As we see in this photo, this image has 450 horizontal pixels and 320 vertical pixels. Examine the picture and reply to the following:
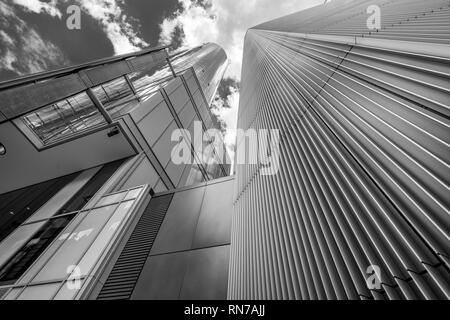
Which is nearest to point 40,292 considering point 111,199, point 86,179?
point 111,199

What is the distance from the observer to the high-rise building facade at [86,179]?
5.18 metres

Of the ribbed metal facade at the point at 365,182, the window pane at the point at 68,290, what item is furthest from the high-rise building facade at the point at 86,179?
the ribbed metal facade at the point at 365,182

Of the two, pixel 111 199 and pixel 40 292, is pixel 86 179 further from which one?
pixel 40 292

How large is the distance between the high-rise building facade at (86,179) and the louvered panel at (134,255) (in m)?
0.04

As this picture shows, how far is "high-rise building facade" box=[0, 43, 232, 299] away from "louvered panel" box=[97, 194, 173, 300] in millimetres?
44

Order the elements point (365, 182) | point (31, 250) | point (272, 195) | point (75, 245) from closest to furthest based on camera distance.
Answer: point (365, 182) < point (272, 195) < point (75, 245) < point (31, 250)

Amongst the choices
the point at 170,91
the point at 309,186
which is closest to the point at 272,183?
the point at 309,186

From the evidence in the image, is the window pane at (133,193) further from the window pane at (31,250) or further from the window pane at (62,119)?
the window pane at (62,119)

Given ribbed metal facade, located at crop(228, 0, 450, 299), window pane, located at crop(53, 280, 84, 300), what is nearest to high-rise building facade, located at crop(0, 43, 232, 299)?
window pane, located at crop(53, 280, 84, 300)

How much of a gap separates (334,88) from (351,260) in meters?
2.40

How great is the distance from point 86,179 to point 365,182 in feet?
35.0

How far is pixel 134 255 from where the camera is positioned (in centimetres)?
598

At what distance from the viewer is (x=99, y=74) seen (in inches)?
238
